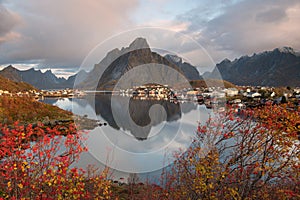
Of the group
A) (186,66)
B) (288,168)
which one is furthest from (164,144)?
(288,168)

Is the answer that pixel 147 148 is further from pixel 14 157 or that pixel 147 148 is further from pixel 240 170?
pixel 14 157

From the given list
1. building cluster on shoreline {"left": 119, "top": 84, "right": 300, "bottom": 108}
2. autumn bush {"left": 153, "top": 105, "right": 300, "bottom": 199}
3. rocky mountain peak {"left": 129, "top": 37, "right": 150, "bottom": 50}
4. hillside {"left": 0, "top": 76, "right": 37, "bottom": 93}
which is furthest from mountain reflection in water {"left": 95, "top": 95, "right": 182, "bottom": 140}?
hillside {"left": 0, "top": 76, "right": 37, "bottom": 93}

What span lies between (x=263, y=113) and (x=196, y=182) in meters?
2.37

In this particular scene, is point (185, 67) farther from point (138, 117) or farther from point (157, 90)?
point (157, 90)

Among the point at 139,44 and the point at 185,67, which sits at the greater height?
the point at 139,44

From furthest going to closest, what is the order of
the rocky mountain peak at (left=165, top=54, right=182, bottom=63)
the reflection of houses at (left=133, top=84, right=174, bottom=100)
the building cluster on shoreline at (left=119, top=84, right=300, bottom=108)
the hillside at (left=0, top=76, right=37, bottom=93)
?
the hillside at (left=0, top=76, right=37, bottom=93) < the reflection of houses at (left=133, top=84, right=174, bottom=100) < the building cluster on shoreline at (left=119, top=84, right=300, bottom=108) < the rocky mountain peak at (left=165, top=54, right=182, bottom=63)

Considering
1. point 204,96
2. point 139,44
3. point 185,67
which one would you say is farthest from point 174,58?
point 204,96

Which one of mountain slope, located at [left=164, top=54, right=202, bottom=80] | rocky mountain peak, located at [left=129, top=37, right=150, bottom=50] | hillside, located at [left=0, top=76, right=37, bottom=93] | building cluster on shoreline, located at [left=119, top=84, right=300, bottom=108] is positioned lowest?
building cluster on shoreline, located at [left=119, top=84, right=300, bottom=108]

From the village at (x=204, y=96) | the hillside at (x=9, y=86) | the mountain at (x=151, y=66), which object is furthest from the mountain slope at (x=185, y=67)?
the hillside at (x=9, y=86)

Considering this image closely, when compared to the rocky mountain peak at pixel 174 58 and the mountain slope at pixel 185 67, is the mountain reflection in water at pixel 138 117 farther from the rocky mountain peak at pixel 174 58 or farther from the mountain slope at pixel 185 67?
the rocky mountain peak at pixel 174 58

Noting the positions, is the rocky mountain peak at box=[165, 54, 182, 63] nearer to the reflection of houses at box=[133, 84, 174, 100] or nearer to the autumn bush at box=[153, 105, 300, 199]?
the reflection of houses at box=[133, 84, 174, 100]

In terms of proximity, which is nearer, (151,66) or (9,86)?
(151,66)

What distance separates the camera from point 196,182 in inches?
178

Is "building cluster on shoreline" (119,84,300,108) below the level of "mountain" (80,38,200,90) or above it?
below
